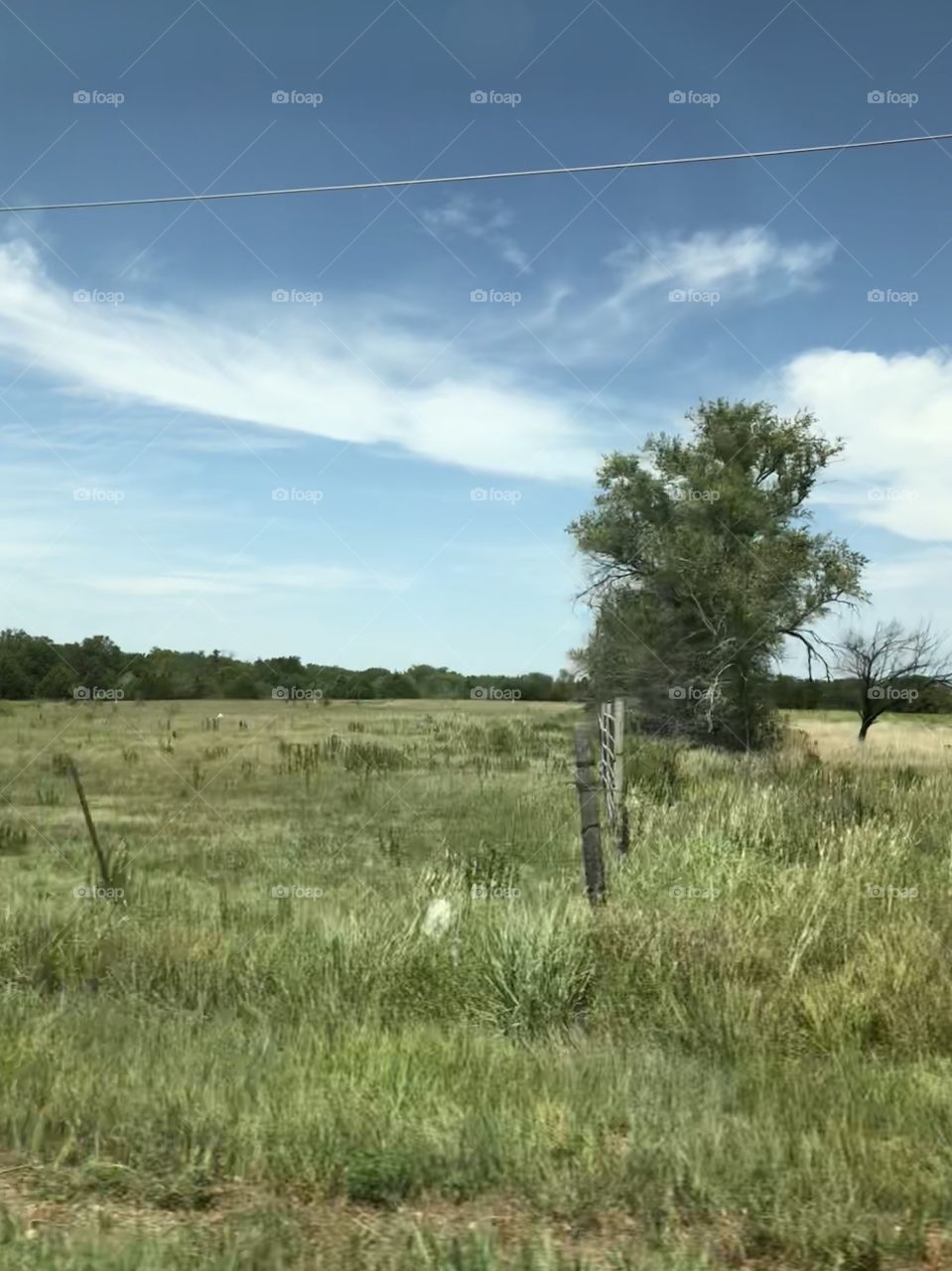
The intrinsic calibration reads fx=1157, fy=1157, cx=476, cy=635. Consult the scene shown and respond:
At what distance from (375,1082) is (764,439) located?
37106 millimetres

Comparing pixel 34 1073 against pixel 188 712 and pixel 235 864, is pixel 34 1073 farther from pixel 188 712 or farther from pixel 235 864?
pixel 188 712

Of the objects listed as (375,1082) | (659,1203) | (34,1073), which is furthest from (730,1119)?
(34,1073)

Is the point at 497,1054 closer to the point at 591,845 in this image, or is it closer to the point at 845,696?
the point at 591,845
